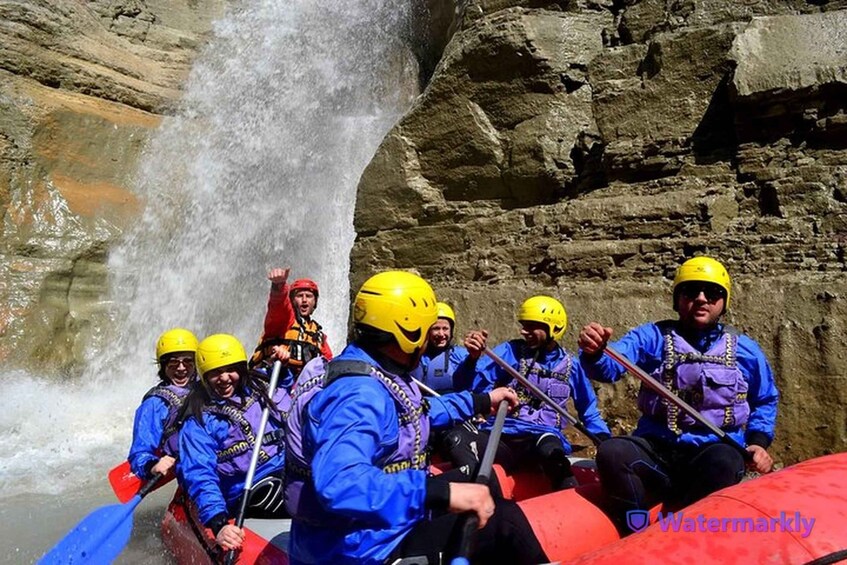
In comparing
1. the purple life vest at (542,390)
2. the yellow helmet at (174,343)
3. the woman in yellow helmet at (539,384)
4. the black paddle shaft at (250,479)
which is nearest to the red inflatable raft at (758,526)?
the black paddle shaft at (250,479)

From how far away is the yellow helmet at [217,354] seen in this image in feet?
13.7

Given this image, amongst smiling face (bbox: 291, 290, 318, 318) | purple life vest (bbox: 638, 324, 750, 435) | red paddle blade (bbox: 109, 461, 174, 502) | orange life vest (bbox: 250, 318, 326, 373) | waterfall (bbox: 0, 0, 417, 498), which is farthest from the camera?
waterfall (bbox: 0, 0, 417, 498)

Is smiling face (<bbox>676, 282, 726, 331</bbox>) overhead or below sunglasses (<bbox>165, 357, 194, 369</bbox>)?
overhead

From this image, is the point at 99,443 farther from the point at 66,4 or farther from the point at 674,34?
the point at 66,4

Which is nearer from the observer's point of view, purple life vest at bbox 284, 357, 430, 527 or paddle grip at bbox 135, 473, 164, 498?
purple life vest at bbox 284, 357, 430, 527

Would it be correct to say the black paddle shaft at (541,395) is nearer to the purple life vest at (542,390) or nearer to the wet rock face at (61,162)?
the purple life vest at (542,390)

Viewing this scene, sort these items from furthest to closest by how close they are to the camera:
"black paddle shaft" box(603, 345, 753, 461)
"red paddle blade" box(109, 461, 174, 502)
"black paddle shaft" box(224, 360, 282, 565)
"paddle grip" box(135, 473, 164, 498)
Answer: "red paddle blade" box(109, 461, 174, 502)
"paddle grip" box(135, 473, 164, 498)
"black paddle shaft" box(603, 345, 753, 461)
"black paddle shaft" box(224, 360, 282, 565)

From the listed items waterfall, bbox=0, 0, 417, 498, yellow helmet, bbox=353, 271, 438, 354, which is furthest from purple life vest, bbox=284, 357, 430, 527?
waterfall, bbox=0, 0, 417, 498

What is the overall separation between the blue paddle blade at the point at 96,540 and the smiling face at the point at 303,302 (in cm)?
210

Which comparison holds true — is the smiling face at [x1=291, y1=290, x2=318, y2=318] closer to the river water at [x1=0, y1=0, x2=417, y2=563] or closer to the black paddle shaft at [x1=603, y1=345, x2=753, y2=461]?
the black paddle shaft at [x1=603, y1=345, x2=753, y2=461]

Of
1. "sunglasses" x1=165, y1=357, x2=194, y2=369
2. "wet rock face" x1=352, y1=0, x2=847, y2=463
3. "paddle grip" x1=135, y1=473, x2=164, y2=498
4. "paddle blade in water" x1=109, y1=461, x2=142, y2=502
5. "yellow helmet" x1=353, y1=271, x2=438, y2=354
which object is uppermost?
"wet rock face" x1=352, y1=0, x2=847, y2=463

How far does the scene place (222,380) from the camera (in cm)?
414

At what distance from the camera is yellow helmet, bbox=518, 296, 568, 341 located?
4.78m

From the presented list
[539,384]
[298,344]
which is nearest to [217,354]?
[298,344]
